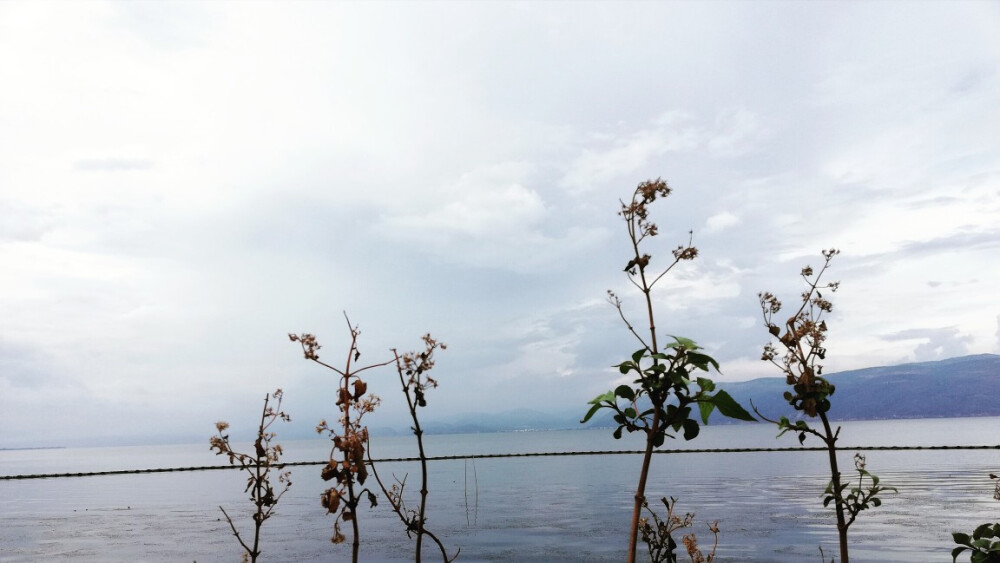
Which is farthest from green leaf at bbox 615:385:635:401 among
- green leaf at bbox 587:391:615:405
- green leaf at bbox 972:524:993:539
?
green leaf at bbox 972:524:993:539

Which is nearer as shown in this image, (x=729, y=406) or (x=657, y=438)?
(x=729, y=406)

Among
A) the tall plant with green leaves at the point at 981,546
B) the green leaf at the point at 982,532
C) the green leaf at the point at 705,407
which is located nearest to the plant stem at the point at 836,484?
the green leaf at the point at 705,407

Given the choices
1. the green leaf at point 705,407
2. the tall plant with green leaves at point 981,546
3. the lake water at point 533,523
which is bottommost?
the lake water at point 533,523

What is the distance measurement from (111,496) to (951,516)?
187 feet

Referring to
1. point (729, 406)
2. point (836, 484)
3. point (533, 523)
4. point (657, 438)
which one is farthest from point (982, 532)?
point (533, 523)

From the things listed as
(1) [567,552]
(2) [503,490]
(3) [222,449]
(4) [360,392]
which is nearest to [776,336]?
(4) [360,392]

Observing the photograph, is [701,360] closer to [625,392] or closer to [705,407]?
[705,407]

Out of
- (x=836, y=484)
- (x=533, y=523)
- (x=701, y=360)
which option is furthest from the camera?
(x=533, y=523)

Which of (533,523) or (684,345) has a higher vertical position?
(684,345)

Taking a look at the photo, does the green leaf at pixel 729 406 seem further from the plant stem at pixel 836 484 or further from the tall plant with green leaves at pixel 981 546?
the tall plant with green leaves at pixel 981 546

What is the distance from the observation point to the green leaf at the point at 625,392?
2021mm

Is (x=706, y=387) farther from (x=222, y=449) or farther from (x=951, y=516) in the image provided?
(x=951, y=516)

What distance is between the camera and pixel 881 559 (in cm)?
1889

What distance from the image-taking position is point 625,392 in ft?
6.66
